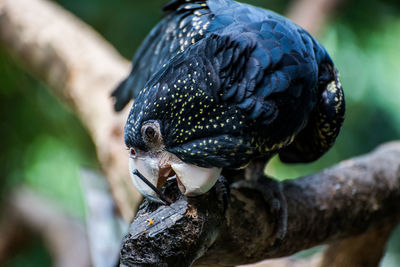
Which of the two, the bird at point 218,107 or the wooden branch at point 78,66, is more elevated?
the bird at point 218,107

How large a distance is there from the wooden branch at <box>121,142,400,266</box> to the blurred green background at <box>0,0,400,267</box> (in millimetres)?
1911

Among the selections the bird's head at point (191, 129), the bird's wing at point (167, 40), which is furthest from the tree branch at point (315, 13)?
the bird's head at point (191, 129)

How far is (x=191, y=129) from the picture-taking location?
1.09m

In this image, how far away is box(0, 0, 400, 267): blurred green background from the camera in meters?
3.96

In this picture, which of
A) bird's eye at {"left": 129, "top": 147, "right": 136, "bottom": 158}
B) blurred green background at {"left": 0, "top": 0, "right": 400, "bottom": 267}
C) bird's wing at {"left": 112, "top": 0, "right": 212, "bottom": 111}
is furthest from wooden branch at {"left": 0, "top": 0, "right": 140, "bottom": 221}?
blurred green background at {"left": 0, "top": 0, "right": 400, "bottom": 267}

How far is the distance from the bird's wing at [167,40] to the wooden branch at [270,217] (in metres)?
0.51

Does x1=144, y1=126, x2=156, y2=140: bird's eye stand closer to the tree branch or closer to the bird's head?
the bird's head

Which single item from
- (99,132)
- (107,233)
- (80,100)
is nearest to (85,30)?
(80,100)

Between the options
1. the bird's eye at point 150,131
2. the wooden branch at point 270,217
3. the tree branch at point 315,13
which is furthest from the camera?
the tree branch at point 315,13

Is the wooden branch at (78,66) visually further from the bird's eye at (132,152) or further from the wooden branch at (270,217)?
the bird's eye at (132,152)

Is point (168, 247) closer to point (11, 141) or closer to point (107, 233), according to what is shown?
point (107, 233)

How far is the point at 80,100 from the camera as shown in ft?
8.16

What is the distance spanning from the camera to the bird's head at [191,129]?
1.08 m

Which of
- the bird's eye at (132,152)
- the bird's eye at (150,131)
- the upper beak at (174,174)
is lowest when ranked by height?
the upper beak at (174,174)
